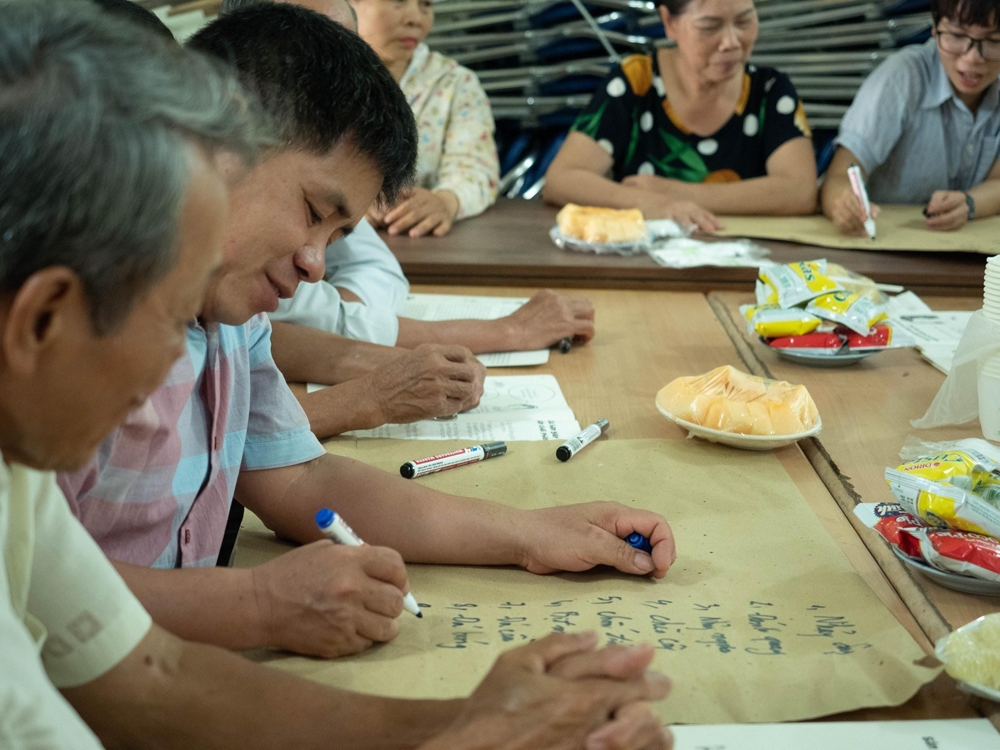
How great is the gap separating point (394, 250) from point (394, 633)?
1.64m

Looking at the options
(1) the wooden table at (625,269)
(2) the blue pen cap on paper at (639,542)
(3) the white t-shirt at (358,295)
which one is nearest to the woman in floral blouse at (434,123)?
(1) the wooden table at (625,269)

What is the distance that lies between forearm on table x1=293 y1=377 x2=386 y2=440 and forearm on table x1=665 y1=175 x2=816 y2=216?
1.59 meters

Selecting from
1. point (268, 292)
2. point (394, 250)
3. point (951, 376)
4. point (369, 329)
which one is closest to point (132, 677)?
point (268, 292)

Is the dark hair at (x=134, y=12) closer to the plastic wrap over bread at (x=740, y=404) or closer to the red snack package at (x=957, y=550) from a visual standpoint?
the plastic wrap over bread at (x=740, y=404)

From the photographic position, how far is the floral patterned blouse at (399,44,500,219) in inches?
125

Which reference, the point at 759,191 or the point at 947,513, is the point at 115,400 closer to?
the point at 947,513

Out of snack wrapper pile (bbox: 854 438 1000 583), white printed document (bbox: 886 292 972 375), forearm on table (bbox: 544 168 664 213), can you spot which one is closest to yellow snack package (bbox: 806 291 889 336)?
white printed document (bbox: 886 292 972 375)

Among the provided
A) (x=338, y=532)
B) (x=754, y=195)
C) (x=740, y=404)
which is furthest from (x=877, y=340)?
(x=338, y=532)

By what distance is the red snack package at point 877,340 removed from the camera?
195 cm

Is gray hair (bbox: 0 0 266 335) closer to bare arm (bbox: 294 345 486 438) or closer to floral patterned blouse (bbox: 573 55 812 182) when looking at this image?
bare arm (bbox: 294 345 486 438)

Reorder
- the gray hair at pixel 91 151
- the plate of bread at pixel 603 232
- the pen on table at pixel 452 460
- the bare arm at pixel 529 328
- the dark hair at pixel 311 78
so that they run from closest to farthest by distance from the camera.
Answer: the gray hair at pixel 91 151
the dark hair at pixel 311 78
the pen on table at pixel 452 460
the bare arm at pixel 529 328
the plate of bread at pixel 603 232

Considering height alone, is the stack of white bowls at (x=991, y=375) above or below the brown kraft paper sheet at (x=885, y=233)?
above

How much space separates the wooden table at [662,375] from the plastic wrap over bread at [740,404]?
2.0 inches

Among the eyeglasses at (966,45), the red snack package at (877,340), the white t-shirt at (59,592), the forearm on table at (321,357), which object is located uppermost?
the eyeglasses at (966,45)
